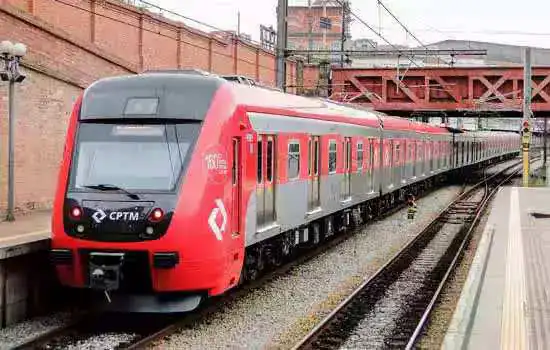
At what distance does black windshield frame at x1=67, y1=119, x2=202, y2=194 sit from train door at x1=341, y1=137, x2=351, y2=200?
796cm

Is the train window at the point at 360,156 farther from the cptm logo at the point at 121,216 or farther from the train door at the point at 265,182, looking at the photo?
the cptm logo at the point at 121,216

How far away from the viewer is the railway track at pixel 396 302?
354 inches

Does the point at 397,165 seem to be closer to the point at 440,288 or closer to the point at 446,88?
the point at 440,288

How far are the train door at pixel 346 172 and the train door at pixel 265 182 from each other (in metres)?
5.34

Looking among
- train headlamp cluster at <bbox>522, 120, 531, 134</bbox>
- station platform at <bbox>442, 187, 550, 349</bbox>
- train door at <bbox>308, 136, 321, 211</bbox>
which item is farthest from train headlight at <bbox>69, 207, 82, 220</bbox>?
train headlamp cluster at <bbox>522, 120, 531, 134</bbox>

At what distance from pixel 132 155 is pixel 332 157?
698 centimetres

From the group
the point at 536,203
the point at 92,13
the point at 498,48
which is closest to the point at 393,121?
the point at 536,203

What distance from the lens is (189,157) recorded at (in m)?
8.80

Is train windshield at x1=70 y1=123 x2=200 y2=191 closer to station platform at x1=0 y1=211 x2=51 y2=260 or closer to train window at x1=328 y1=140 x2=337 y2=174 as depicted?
station platform at x1=0 y1=211 x2=51 y2=260

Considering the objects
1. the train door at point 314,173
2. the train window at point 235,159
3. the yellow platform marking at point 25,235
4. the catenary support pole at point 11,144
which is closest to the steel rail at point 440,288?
the train door at point 314,173

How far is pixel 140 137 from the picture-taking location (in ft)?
29.6

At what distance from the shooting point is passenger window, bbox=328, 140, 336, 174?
15.1 m

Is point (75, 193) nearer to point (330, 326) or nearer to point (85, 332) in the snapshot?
point (85, 332)

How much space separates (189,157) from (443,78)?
100ft
